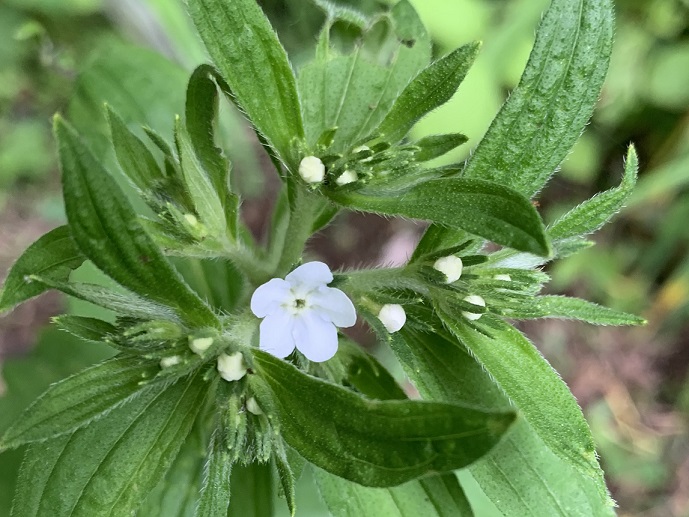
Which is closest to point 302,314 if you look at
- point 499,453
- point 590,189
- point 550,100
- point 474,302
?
point 474,302

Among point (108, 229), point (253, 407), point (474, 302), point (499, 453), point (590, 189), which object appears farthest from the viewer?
point (590, 189)

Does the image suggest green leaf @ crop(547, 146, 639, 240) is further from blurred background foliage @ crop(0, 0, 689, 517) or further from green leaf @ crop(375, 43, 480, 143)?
blurred background foliage @ crop(0, 0, 689, 517)

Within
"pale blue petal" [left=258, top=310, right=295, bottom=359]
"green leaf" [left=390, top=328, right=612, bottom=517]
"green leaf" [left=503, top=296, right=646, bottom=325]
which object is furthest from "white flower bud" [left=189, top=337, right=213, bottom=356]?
"green leaf" [left=503, top=296, right=646, bottom=325]

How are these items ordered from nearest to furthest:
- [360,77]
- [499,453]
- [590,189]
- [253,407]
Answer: [253,407] → [499,453] → [360,77] → [590,189]

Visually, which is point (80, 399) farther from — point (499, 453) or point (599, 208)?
point (599, 208)

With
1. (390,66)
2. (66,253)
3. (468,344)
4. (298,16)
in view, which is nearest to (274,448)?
(468,344)
